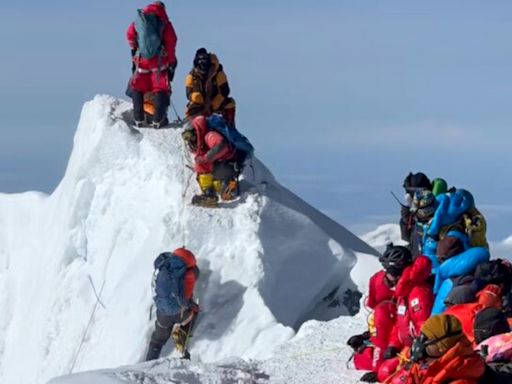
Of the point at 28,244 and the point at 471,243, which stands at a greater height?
the point at 471,243

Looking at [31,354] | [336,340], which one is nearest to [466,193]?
[336,340]

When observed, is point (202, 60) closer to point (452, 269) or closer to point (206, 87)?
point (206, 87)

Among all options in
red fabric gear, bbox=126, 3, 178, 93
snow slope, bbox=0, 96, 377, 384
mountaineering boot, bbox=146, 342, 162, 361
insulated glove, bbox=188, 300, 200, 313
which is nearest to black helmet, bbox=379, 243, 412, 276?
snow slope, bbox=0, 96, 377, 384

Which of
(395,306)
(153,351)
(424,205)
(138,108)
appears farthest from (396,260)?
(138,108)

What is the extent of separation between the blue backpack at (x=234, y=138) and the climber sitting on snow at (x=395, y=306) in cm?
463

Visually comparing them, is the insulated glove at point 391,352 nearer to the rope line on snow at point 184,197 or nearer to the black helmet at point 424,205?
the black helmet at point 424,205

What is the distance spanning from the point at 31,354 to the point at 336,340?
603 cm

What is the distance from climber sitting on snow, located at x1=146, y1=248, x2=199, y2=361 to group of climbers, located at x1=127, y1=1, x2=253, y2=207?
1322 millimetres

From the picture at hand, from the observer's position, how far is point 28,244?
59.5 ft

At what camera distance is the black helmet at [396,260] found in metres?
9.72

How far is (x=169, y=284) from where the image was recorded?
13.0m

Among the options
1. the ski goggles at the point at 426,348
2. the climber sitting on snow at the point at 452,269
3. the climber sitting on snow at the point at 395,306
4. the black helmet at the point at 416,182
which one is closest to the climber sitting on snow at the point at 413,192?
the black helmet at the point at 416,182

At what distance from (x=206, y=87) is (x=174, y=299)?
3406 mm

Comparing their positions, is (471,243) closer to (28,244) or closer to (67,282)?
(67,282)
